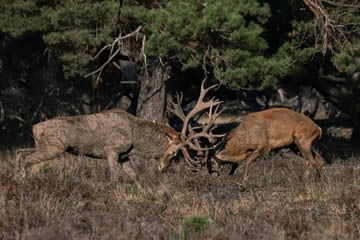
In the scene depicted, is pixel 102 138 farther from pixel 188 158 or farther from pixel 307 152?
pixel 307 152

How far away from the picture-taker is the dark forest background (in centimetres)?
1362

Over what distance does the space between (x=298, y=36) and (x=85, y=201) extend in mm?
8383

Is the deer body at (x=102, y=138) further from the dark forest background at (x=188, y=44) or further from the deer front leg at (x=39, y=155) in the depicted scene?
the dark forest background at (x=188, y=44)

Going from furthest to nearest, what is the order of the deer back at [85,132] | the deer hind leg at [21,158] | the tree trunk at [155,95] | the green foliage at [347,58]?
the tree trunk at [155,95] < the green foliage at [347,58] < the deer back at [85,132] < the deer hind leg at [21,158]

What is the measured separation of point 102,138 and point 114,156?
34 centimetres

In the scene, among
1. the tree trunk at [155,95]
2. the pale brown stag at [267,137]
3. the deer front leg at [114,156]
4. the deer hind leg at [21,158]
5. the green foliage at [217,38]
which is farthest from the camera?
the tree trunk at [155,95]

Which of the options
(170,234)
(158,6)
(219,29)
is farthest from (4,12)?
(170,234)

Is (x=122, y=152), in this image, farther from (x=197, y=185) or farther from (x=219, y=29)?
(x=219, y=29)

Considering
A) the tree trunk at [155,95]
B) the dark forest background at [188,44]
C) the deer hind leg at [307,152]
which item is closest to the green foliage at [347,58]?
the dark forest background at [188,44]

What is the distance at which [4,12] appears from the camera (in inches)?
673

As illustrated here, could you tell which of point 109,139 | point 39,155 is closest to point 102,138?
point 109,139

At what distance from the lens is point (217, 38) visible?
14.1 meters

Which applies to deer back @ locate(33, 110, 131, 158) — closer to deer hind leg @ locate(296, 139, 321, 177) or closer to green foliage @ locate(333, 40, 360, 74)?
deer hind leg @ locate(296, 139, 321, 177)

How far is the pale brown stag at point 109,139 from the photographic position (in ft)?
38.5
